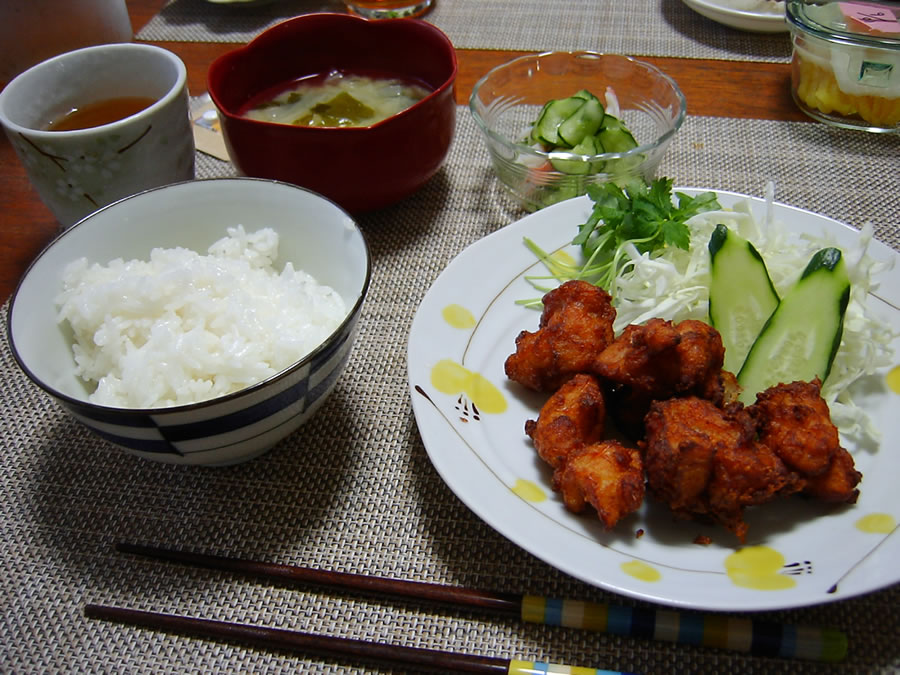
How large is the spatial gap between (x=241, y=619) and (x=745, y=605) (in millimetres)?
943

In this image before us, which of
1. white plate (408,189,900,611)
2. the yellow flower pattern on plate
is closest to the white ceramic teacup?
white plate (408,189,900,611)

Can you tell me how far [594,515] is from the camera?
1.34 m

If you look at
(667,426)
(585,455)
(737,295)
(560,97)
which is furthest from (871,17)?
(585,455)

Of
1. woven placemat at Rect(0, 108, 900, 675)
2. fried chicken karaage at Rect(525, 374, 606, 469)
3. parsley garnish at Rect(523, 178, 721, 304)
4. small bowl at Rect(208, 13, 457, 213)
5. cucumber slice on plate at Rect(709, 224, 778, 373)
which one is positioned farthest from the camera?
small bowl at Rect(208, 13, 457, 213)

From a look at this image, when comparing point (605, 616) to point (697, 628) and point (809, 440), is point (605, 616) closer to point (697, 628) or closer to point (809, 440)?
point (697, 628)

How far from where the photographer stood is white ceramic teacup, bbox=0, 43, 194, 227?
1.88m

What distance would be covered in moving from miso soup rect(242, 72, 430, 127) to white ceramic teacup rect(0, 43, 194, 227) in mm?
310

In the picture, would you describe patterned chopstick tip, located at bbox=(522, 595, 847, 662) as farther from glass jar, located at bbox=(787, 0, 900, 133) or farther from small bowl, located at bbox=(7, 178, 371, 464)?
glass jar, located at bbox=(787, 0, 900, 133)

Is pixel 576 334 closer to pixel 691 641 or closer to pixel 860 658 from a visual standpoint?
pixel 691 641

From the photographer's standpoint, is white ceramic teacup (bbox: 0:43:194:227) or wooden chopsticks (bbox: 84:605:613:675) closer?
wooden chopsticks (bbox: 84:605:613:675)

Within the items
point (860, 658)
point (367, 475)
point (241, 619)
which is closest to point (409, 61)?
point (367, 475)

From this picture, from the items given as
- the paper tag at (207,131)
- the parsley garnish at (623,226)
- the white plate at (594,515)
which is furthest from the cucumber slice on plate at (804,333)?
the paper tag at (207,131)

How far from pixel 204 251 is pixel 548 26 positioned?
2.20 m

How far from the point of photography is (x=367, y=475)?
1.59 metres
